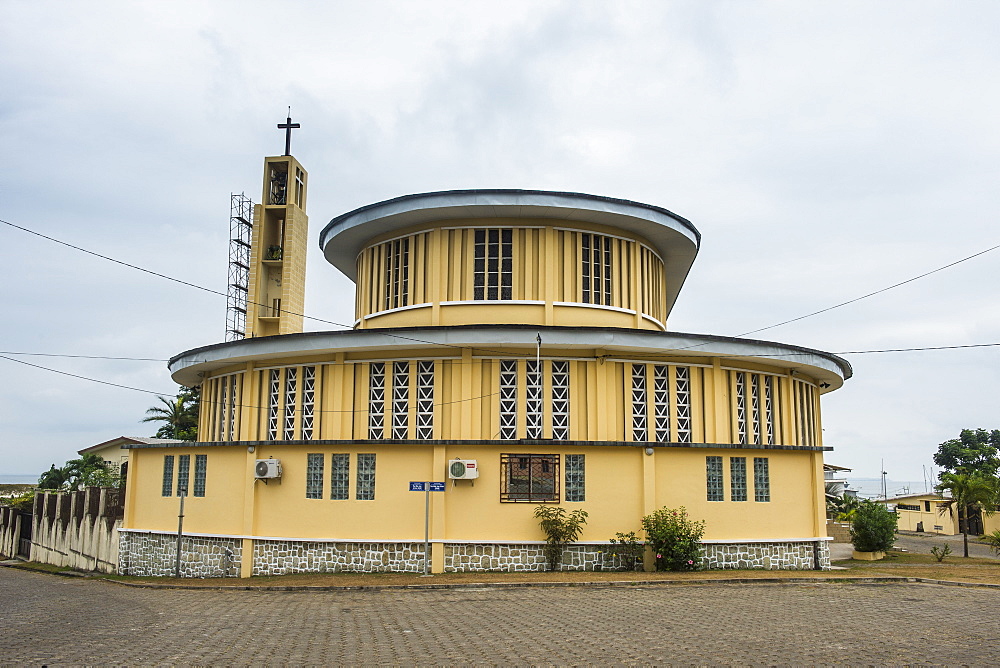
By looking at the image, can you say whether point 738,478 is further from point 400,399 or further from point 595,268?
point 400,399

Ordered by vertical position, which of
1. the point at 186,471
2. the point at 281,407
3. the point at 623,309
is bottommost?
the point at 186,471

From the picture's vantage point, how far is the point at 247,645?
10914 millimetres

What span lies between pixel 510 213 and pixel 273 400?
7548 millimetres

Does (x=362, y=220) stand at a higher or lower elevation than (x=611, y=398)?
higher

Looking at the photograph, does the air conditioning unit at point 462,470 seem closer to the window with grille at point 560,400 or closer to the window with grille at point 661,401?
the window with grille at point 560,400

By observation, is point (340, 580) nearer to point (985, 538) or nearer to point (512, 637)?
point (512, 637)

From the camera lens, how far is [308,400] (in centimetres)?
2133

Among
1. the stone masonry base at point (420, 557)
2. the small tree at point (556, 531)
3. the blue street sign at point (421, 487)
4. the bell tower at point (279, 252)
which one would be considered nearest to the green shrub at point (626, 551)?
the stone masonry base at point (420, 557)

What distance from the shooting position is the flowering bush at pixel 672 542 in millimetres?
18234

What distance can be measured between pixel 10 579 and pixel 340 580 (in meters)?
14.6

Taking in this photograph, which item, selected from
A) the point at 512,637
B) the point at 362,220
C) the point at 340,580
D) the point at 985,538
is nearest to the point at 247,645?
the point at 512,637

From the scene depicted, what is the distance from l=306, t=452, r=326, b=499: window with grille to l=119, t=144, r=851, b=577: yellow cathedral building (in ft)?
0.16

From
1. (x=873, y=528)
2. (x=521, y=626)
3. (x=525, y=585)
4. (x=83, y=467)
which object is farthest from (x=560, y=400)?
(x=83, y=467)

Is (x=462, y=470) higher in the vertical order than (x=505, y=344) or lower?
lower
